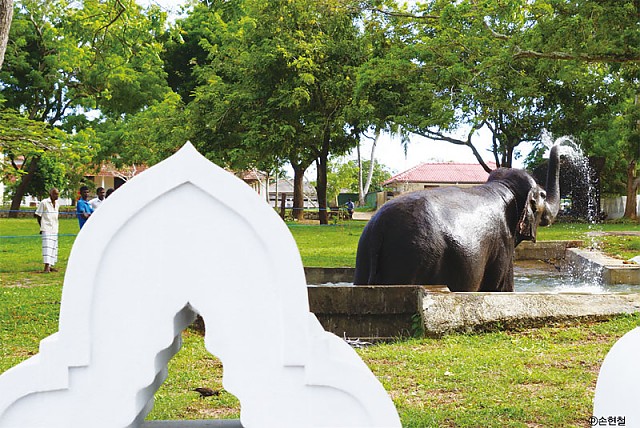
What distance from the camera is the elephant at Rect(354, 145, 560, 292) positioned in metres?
6.95

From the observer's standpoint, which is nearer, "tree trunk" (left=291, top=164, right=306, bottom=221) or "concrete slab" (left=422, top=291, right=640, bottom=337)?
"concrete slab" (left=422, top=291, right=640, bottom=337)

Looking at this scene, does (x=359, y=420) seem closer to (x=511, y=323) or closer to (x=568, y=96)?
(x=511, y=323)

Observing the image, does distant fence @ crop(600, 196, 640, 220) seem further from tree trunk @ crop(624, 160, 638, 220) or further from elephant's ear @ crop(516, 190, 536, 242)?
elephant's ear @ crop(516, 190, 536, 242)

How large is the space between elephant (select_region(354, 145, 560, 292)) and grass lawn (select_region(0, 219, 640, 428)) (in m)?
0.78

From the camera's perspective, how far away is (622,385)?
6.80 feet

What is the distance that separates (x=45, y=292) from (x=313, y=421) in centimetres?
961

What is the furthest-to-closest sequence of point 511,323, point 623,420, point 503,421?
1. point 511,323
2. point 503,421
3. point 623,420

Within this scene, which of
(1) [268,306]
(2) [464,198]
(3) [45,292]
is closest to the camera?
(1) [268,306]

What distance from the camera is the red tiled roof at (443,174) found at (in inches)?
1970

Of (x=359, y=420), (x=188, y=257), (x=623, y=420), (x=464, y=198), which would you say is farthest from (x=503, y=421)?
(x=464, y=198)

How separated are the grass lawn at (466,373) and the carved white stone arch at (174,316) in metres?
2.65

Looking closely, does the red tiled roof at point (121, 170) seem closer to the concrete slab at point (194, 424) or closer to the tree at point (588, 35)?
the tree at point (588, 35)

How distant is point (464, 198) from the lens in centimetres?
760

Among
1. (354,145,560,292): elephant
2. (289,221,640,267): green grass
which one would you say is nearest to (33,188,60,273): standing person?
(289,221,640,267): green grass
